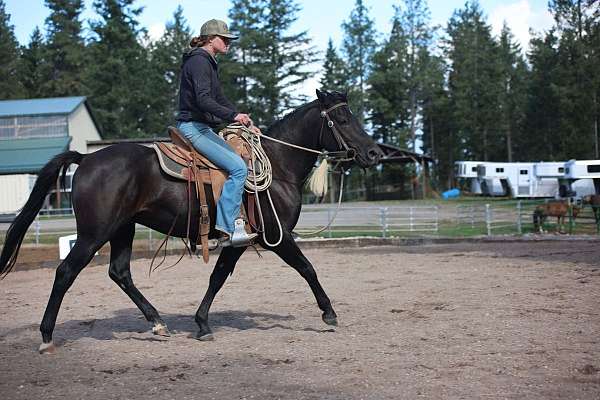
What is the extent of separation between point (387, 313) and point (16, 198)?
3078cm

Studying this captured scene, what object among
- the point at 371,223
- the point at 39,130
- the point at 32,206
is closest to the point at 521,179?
the point at 371,223

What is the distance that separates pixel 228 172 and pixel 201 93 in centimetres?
86

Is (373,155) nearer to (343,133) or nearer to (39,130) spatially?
(343,133)

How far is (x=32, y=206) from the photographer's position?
6.64 meters

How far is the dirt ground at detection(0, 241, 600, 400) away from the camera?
15.6 feet

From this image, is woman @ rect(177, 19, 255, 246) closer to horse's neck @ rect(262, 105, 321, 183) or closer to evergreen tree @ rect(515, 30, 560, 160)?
horse's neck @ rect(262, 105, 321, 183)

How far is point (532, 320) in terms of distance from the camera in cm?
697

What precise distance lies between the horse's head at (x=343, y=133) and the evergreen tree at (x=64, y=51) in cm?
6301

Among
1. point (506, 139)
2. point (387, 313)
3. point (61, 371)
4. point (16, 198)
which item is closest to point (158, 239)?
point (387, 313)

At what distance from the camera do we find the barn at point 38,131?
44.5 meters

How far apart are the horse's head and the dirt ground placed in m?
1.90

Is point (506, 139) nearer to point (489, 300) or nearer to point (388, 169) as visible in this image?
point (388, 169)

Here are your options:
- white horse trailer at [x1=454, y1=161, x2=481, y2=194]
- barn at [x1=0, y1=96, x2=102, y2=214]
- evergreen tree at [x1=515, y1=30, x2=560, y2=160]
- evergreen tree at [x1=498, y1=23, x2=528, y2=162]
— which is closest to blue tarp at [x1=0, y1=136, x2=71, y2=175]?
barn at [x1=0, y1=96, x2=102, y2=214]

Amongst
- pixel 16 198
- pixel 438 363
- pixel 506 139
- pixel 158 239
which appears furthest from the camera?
pixel 506 139
